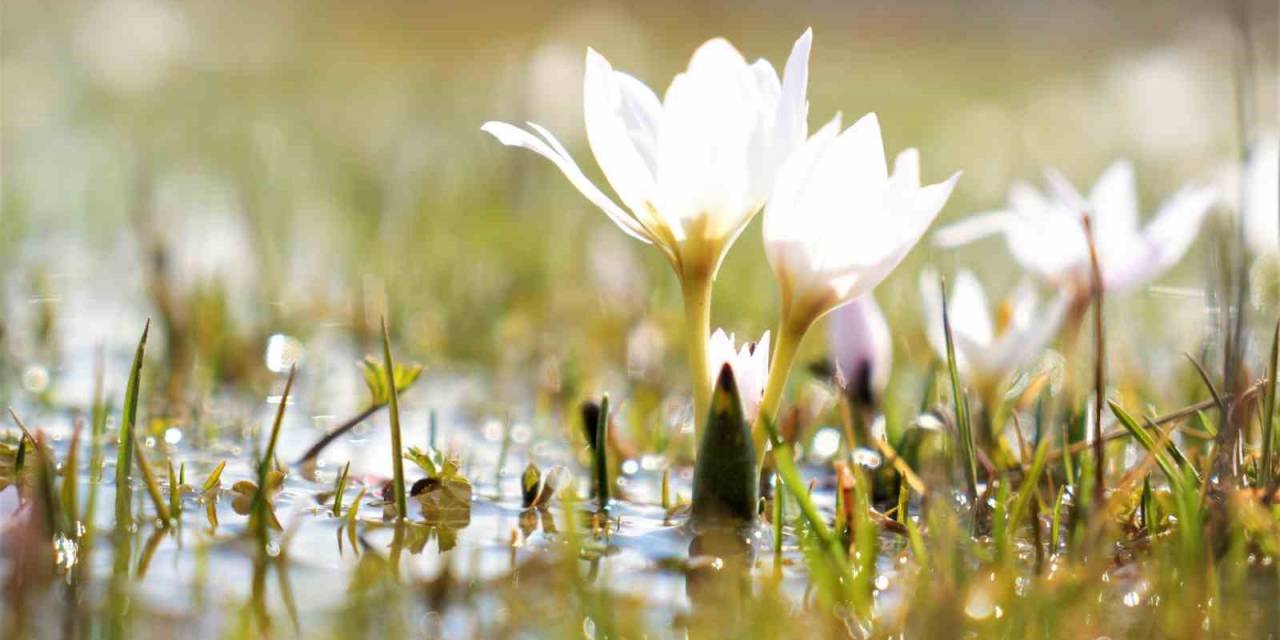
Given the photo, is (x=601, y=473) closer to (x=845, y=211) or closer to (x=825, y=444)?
(x=845, y=211)

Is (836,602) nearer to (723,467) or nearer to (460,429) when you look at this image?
(723,467)

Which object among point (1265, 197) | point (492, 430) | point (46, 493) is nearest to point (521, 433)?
point (492, 430)

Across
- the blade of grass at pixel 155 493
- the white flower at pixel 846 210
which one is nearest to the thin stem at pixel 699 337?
the white flower at pixel 846 210

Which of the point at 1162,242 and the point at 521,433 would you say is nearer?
the point at 1162,242

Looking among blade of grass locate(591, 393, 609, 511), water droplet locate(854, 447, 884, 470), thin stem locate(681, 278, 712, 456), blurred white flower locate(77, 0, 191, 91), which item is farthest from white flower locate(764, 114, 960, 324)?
blurred white flower locate(77, 0, 191, 91)

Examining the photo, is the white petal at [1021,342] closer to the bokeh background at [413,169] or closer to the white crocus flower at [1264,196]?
the bokeh background at [413,169]

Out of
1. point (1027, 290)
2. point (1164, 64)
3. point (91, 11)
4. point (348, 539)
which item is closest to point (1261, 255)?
point (1027, 290)
